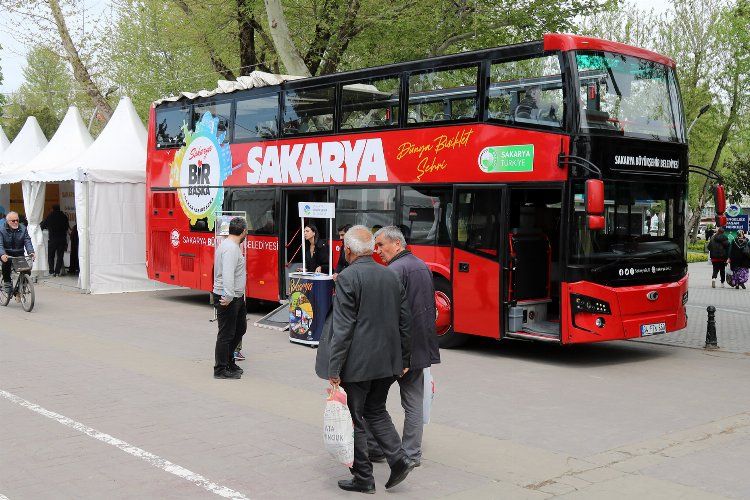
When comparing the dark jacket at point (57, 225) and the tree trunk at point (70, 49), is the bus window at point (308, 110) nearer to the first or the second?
the dark jacket at point (57, 225)

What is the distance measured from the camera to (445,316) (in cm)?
1216

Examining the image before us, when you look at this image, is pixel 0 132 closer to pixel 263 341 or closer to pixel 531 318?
pixel 263 341

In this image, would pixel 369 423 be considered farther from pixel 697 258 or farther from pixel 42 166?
pixel 697 258

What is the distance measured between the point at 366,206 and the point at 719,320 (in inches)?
316

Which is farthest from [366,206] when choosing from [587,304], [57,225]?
[57,225]

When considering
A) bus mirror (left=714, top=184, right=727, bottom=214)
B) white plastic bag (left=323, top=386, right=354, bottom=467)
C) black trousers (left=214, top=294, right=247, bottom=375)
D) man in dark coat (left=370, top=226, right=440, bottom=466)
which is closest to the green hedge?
bus mirror (left=714, top=184, right=727, bottom=214)

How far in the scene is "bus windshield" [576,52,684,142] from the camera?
35.1 feet

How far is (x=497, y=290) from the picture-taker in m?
11.4

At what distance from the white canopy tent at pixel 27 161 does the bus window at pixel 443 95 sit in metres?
12.8

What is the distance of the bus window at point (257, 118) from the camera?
595 inches

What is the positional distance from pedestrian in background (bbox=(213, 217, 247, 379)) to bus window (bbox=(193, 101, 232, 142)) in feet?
22.2

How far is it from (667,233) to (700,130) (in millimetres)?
33224

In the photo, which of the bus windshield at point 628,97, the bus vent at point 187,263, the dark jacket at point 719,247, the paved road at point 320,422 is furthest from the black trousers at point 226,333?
the dark jacket at point 719,247

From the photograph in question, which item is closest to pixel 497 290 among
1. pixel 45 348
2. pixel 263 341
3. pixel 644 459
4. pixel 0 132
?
pixel 263 341
